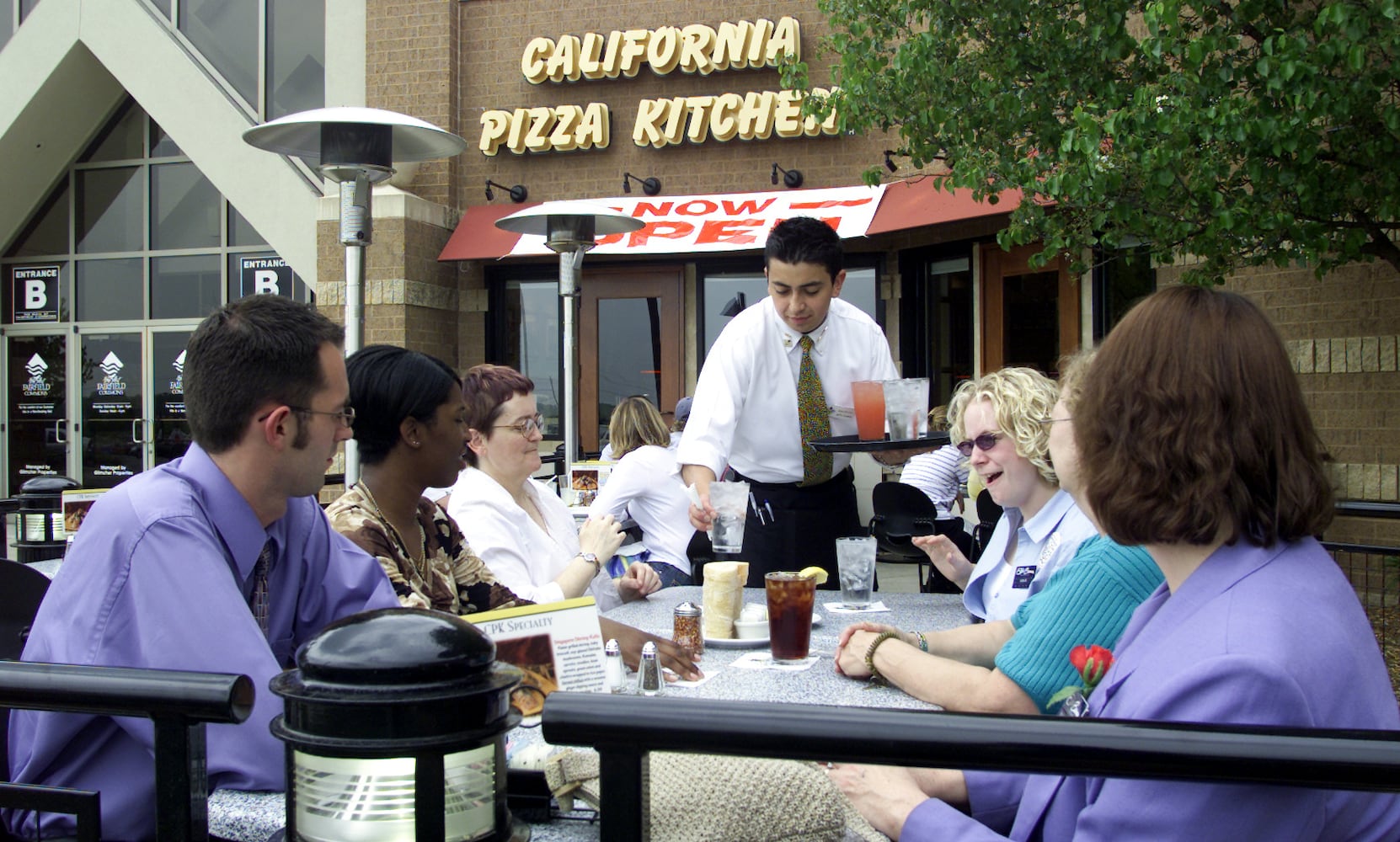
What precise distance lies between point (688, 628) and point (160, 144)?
45.0 ft

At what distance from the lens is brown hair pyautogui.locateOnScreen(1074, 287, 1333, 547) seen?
1.36 metres

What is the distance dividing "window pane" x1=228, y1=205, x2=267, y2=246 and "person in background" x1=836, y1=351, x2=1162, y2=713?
491 inches

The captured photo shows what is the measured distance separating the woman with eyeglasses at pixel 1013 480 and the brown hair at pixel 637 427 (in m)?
3.02

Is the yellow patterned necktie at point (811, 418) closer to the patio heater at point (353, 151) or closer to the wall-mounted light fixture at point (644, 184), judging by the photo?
the patio heater at point (353, 151)

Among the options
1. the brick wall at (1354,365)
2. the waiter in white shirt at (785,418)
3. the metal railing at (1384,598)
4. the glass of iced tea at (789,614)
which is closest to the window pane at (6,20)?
the waiter in white shirt at (785,418)

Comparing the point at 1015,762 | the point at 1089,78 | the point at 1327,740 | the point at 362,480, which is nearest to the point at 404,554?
the point at 362,480

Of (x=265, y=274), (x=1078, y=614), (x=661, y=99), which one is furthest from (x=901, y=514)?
(x=265, y=274)

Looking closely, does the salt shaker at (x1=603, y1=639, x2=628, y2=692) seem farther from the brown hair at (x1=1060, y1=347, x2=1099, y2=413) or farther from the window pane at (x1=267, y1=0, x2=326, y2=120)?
the window pane at (x1=267, y1=0, x2=326, y2=120)

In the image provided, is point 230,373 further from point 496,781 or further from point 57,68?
point 57,68

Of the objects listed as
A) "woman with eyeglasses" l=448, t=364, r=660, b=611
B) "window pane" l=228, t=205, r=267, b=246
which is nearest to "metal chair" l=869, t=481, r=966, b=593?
"woman with eyeglasses" l=448, t=364, r=660, b=611

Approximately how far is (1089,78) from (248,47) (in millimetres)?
10223

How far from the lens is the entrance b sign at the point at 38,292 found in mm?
13836

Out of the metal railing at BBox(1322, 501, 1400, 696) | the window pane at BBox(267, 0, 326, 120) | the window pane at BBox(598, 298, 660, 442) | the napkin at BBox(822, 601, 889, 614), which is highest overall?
the window pane at BBox(267, 0, 326, 120)

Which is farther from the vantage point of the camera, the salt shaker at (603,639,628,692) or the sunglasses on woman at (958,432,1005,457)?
the sunglasses on woman at (958,432,1005,457)
